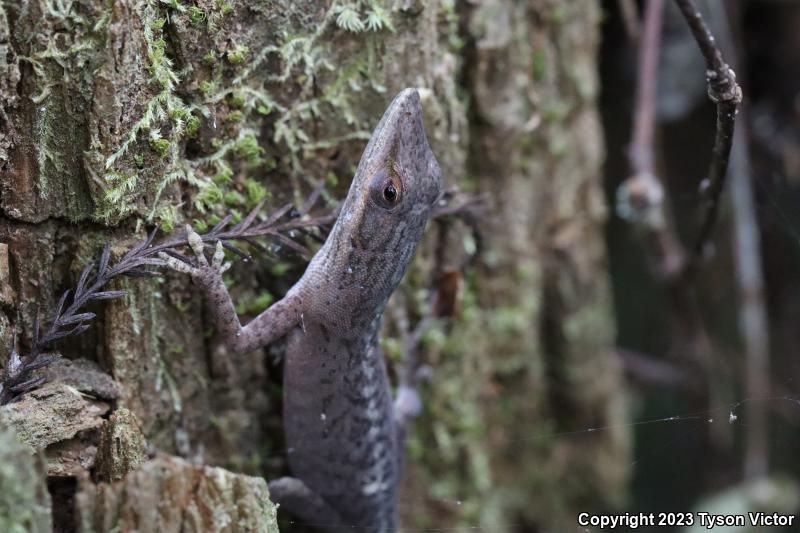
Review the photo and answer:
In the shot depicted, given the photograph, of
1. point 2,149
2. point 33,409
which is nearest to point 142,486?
point 33,409

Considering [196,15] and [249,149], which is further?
[249,149]

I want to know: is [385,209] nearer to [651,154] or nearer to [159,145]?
[159,145]

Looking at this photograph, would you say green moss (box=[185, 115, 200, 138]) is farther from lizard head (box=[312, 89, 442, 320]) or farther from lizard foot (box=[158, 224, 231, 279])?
lizard head (box=[312, 89, 442, 320])

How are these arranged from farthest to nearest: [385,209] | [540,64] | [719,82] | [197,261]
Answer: [540,64], [385,209], [197,261], [719,82]

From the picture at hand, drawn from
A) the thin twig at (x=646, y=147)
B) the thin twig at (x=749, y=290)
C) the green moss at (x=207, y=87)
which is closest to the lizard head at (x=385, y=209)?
the green moss at (x=207, y=87)

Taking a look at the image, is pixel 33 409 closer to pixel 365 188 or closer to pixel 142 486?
pixel 142 486

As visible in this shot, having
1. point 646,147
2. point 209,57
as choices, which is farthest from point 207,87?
point 646,147

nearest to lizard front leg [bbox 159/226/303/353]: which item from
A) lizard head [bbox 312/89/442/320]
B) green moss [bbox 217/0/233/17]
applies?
lizard head [bbox 312/89/442/320]
